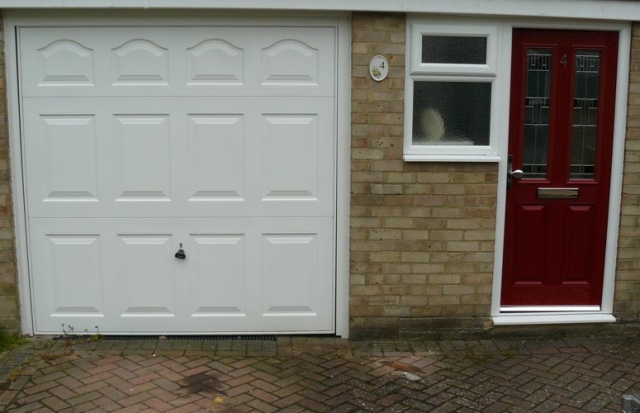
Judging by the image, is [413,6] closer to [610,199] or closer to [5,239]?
[610,199]

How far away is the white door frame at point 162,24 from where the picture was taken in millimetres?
4598

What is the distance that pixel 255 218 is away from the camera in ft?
15.8

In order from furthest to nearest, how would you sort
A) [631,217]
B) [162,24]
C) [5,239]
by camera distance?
1. [631,217]
2. [5,239]
3. [162,24]

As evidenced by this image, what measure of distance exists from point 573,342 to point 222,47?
11.9ft

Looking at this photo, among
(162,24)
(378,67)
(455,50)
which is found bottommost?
(378,67)

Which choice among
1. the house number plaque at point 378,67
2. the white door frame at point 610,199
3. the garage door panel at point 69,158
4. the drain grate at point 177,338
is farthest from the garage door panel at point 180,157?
the white door frame at point 610,199

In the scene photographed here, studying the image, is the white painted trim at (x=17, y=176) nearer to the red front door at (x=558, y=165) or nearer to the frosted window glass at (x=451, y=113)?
the frosted window glass at (x=451, y=113)

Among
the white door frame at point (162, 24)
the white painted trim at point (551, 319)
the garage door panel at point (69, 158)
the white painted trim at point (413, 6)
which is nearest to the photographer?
the white painted trim at point (413, 6)

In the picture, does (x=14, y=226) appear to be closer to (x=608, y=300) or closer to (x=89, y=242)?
(x=89, y=242)

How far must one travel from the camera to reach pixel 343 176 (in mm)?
4797

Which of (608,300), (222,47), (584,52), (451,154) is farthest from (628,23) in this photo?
(222,47)

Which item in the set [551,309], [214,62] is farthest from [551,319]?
[214,62]

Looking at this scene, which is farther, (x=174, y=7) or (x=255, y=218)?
(x=255, y=218)

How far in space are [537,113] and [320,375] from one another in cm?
266
